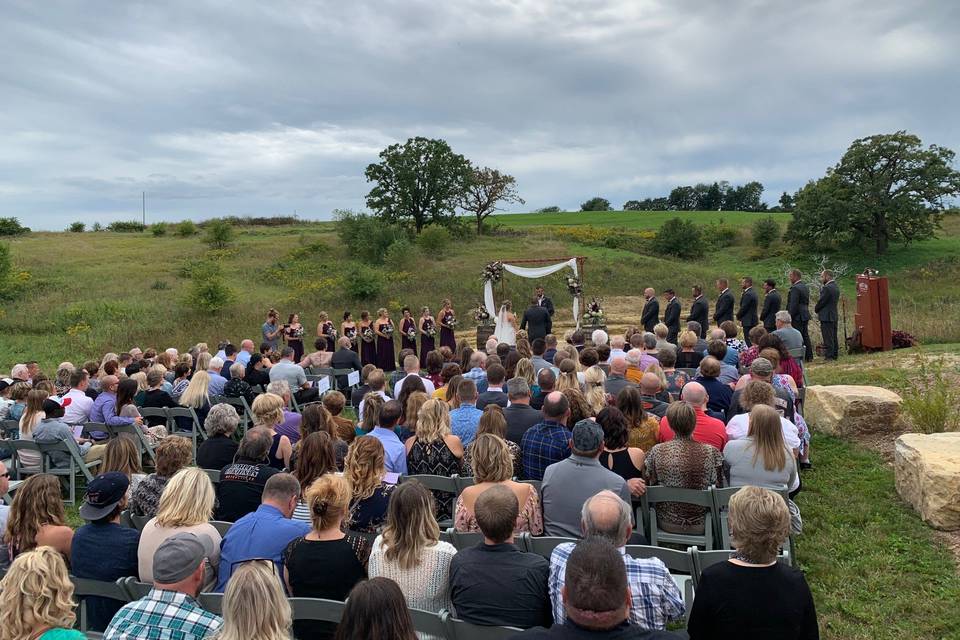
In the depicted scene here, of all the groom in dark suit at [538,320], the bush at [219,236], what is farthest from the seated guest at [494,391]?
the bush at [219,236]

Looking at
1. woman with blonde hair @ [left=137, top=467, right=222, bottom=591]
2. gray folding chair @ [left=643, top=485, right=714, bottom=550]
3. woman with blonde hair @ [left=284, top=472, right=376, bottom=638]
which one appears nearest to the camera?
woman with blonde hair @ [left=284, top=472, right=376, bottom=638]

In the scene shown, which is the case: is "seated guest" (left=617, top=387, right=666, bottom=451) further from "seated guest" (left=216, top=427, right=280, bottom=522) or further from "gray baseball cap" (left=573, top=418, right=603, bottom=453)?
"seated guest" (left=216, top=427, right=280, bottom=522)

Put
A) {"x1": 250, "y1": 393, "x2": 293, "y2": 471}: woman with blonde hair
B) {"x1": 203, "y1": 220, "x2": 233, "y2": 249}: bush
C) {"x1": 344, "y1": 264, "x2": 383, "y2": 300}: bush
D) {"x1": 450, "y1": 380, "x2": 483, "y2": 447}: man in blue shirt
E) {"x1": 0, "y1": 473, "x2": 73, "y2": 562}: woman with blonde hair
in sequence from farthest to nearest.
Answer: {"x1": 203, "y1": 220, "x2": 233, "y2": 249}: bush < {"x1": 344, "y1": 264, "x2": 383, "y2": 300}: bush < {"x1": 450, "y1": 380, "x2": 483, "y2": 447}: man in blue shirt < {"x1": 250, "y1": 393, "x2": 293, "y2": 471}: woman with blonde hair < {"x1": 0, "y1": 473, "x2": 73, "y2": 562}: woman with blonde hair

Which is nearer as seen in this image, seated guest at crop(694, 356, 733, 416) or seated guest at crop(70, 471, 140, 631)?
seated guest at crop(70, 471, 140, 631)

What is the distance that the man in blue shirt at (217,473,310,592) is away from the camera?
367 centimetres

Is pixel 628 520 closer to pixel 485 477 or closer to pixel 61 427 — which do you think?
pixel 485 477

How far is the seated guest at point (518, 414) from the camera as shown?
18.6 feet

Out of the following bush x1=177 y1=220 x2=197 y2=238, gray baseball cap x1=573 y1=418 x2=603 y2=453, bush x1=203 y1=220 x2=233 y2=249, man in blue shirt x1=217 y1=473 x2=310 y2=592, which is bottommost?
man in blue shirt x1=217 y1=473 x2=310 y2=592

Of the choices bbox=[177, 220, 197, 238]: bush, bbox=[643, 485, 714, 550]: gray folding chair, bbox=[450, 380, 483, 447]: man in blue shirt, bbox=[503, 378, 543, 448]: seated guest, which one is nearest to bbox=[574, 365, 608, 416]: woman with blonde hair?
bbox=[503, 378, 543, 448]: seated guest

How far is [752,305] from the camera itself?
14.2m

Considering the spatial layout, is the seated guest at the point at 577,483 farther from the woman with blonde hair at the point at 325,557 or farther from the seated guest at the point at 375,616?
the seated guest at the point at 375,616

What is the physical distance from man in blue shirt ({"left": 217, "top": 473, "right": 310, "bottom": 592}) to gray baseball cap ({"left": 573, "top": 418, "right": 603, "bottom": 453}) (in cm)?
167

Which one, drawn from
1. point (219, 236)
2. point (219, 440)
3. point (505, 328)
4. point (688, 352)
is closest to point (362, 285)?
point (505, 328)

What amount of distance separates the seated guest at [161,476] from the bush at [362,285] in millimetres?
22727
